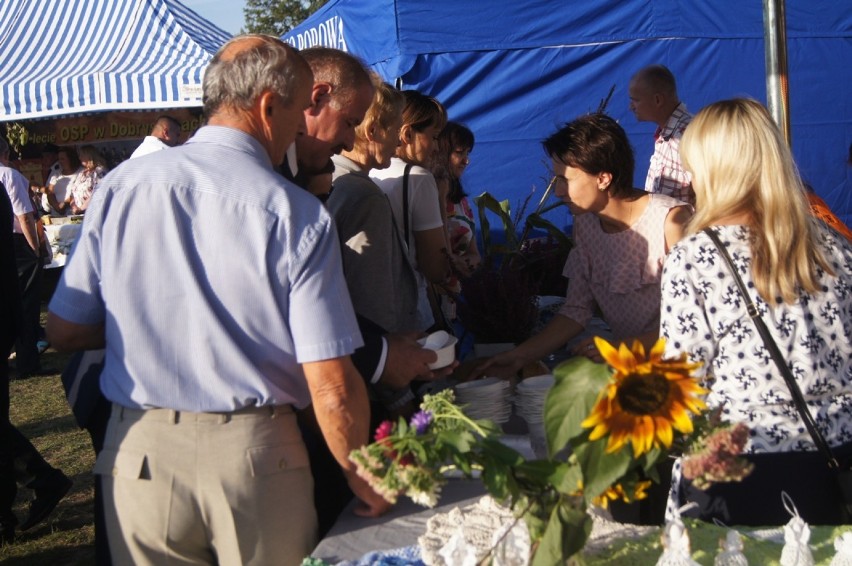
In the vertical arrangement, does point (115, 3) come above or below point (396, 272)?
above

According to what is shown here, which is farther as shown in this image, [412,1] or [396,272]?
[412,1]

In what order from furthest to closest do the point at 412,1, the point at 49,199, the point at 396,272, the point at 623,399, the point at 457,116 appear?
the point at 49,199
the point at 457,116
the point at 412,1
the point at 396,272
the point at 623,399

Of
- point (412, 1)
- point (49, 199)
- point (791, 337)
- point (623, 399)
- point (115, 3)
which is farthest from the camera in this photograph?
point (49, 199)

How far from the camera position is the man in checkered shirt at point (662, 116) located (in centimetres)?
504

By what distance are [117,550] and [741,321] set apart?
4.31 ft

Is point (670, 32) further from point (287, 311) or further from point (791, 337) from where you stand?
point (287, 311)

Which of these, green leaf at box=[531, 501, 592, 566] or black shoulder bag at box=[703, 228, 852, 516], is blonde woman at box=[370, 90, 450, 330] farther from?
green leaf at box=[531, 501, 592, 566]

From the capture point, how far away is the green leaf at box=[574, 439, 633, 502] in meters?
1.25

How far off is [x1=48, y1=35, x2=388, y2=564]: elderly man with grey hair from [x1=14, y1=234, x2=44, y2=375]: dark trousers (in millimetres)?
5774

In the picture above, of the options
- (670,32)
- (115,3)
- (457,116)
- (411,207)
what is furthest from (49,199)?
(411,207)

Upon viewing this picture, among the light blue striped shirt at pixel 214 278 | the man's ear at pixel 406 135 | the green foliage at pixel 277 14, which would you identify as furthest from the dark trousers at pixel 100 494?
the green foliage at pixel 277 14

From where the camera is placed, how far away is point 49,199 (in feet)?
37.8

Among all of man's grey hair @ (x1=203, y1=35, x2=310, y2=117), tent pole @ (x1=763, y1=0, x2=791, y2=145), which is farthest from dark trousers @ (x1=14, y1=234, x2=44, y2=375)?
man's grey hair @ (x1=203, y1=35, x2=310, y2=117)

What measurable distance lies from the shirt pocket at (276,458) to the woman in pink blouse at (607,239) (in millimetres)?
1136
